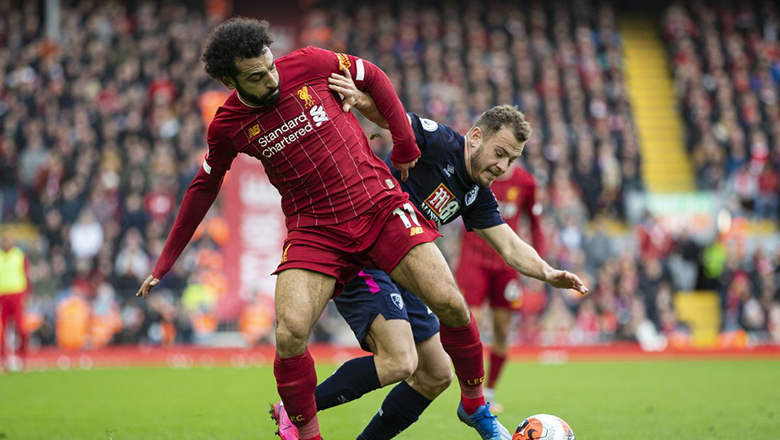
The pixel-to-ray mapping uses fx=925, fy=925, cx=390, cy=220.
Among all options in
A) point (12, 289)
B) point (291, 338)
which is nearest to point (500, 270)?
point (291, 338)

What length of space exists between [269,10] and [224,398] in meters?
18.9

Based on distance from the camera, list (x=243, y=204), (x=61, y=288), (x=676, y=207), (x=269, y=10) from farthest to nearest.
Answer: (x=269, y=10) → (x=676, y=207) → (x=243, y=204) → (x=61, y=288)

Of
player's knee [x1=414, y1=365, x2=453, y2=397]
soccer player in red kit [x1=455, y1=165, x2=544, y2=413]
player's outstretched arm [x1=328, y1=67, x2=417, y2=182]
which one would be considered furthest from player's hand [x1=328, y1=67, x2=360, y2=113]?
soccer player in red kit [x1=455, y1=165, x2=544, y2=413]

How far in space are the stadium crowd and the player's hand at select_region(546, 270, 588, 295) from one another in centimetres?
1621

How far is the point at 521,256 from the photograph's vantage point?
578cm

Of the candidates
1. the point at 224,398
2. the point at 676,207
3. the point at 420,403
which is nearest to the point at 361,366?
the point at 420,403

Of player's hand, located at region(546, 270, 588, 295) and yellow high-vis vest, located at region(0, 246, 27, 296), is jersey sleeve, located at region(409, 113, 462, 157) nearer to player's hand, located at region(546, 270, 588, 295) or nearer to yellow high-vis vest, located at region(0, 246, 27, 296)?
player's hand, located at region(546, 270, 588, 295)

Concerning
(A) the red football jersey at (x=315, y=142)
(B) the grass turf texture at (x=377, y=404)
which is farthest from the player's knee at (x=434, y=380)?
(A) the red football jersey at (x=315, y=142)

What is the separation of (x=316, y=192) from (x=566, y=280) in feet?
5.18

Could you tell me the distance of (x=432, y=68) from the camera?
74.4ft

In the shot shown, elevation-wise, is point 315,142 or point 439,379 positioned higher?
point 315,142

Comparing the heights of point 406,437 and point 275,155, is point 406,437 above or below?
below

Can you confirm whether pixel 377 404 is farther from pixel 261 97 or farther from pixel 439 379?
pixel 261 97

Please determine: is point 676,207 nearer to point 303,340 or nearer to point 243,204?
point 243,204
